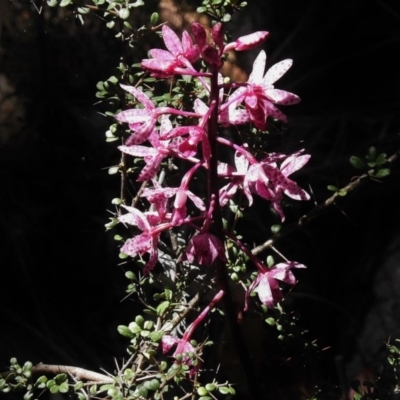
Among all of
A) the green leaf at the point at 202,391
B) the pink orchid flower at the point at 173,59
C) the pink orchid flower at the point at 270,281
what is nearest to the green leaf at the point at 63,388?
the green leaf at the point at 202,391

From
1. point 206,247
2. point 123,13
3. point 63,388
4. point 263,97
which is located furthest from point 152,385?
point 123,13

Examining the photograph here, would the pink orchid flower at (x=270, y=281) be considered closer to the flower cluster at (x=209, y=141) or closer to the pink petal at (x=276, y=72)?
the flower cluster at (x=209, y=141)

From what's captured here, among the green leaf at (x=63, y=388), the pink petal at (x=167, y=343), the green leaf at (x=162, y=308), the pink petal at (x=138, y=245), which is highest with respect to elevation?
the pink petal at (x=138, y=245)

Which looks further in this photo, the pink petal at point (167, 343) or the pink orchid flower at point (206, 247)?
the pink petal at point (167, 343)

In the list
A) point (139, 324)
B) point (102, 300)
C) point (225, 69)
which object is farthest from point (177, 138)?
point (102, 300)

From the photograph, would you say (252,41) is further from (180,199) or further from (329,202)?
(329,202)

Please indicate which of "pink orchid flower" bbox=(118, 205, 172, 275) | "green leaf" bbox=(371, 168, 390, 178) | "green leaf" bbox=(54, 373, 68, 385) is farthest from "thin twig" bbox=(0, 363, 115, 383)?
"green leaf" bbox=(371, 168, 390, 178)
